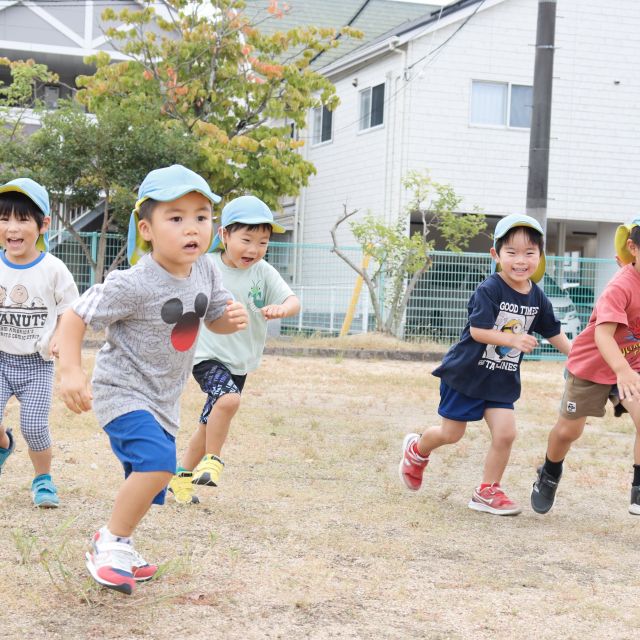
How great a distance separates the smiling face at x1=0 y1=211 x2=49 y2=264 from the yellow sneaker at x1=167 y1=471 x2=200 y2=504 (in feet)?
4.19

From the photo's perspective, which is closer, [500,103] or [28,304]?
[28,304]

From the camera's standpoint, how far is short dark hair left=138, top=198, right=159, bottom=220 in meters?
3.31

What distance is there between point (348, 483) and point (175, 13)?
59.7 feet

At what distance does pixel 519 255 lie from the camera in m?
4.83

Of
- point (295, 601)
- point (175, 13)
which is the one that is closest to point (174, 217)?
point (295, 601)

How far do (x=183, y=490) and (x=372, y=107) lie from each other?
54.6ft

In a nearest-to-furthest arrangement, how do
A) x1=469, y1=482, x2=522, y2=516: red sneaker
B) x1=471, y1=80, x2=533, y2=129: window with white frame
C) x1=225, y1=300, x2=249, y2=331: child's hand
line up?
x1=225, y1=300, x2=249, y2=331: child's hand < x1=469, y1=482, x2=522, y2=516: red sneaker < x1=471, y1=80, x2=533, y2=129: window with white frame

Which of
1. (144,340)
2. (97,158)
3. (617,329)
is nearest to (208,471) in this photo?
(144,340)

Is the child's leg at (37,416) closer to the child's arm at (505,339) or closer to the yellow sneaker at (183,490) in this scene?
the yellow sneaker at (183,490)

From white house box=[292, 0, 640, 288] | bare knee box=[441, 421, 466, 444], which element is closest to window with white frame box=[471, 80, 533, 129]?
white house box=[292, 0, 640, 288]

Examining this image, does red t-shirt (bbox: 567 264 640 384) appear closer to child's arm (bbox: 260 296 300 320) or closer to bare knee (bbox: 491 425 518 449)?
bare knee (bbox: 491 425 518 449)

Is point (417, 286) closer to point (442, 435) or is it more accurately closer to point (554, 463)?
point (442, 435)

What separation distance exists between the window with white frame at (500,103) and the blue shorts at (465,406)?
1538cm

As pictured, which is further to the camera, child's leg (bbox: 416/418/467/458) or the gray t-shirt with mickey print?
child's leg (bbox: 416/418/467/458)
